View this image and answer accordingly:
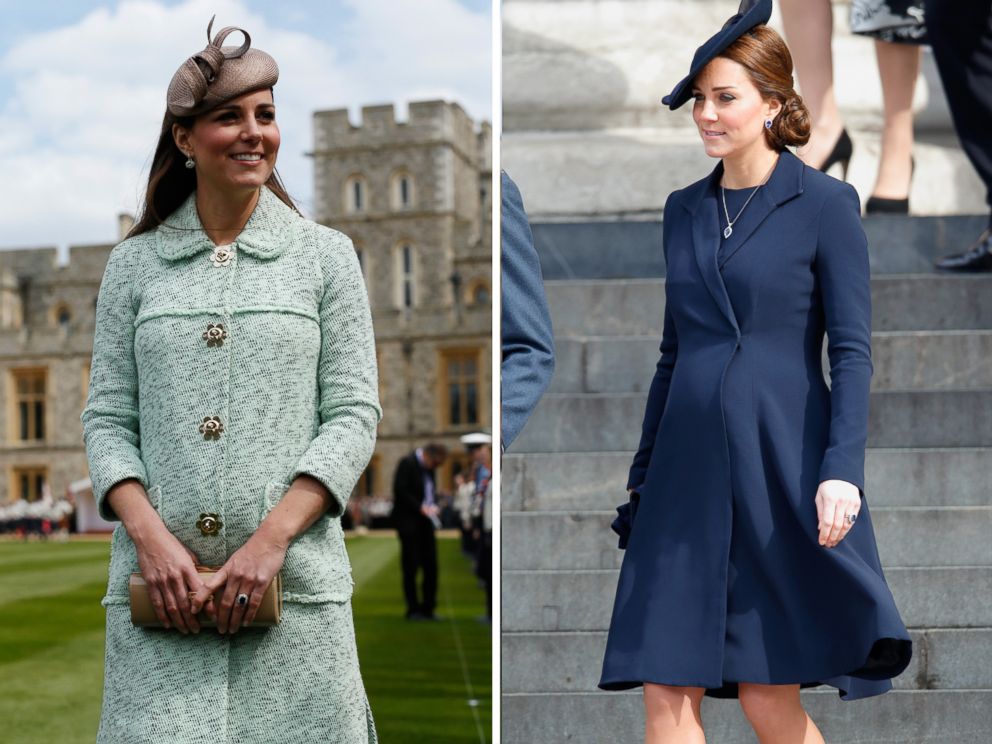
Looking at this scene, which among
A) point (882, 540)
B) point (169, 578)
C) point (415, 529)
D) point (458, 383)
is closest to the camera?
point (169, 578)

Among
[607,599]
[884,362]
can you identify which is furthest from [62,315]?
[607,599]

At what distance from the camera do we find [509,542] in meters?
4.35

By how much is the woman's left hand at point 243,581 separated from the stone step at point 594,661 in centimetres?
183

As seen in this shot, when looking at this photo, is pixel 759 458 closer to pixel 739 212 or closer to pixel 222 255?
pixel 739 212

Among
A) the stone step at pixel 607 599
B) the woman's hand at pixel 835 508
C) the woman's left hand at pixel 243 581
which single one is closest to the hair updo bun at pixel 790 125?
the woman's hand at pixel 835 508

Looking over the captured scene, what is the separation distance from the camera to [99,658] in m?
7.95

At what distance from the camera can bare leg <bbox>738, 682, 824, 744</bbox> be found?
271cm

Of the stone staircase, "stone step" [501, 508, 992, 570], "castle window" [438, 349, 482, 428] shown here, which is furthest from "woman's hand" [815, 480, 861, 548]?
"castle window" [438, 349, 482, 428]

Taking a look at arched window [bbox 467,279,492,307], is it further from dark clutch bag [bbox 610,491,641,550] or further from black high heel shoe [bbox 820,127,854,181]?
dark clutch bag [bbox 610,491,641,550]

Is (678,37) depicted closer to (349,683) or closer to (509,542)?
(509,542)

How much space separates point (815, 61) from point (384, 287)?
7.85 ft

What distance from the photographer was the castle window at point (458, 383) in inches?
536

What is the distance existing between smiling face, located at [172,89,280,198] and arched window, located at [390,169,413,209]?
357 cm

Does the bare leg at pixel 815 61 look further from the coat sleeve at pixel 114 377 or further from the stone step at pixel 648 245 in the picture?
the coat sleeve at pixel 114 377
